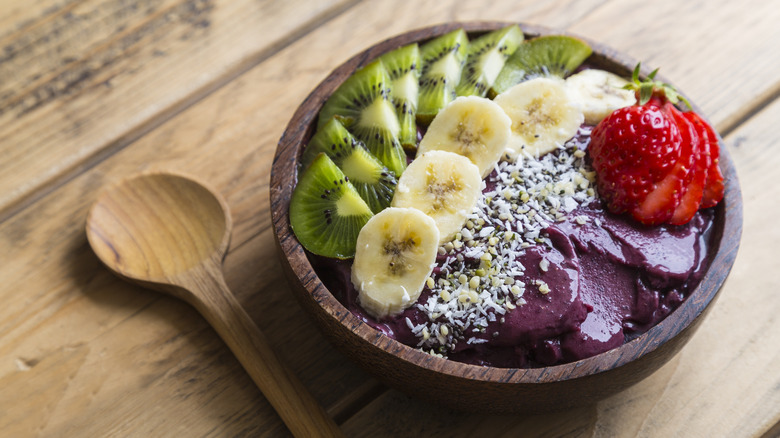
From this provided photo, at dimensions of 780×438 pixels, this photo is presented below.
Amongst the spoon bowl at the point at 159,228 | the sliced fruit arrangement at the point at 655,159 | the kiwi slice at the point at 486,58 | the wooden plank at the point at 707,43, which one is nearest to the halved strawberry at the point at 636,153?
the sliced fruit arrangement at the point at 655,159

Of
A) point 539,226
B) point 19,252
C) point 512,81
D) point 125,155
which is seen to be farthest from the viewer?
point 125,155

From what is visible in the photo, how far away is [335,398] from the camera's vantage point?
1813mm

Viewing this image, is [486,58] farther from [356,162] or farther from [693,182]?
[693,182]

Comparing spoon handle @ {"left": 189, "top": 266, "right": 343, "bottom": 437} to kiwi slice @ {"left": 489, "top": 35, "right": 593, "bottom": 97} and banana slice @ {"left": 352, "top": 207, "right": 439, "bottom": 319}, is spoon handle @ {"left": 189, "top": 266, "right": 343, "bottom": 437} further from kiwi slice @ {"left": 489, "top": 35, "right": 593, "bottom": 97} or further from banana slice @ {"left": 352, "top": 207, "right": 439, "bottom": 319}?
kiwi slice @ {"left": 489, "top": 35, "right": 593, "bottom": 97}

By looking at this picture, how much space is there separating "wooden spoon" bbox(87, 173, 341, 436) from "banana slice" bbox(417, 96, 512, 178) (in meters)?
0.67

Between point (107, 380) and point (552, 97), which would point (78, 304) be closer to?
point (107, 380)

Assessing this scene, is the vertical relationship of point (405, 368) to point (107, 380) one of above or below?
above

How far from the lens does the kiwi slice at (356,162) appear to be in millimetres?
1693

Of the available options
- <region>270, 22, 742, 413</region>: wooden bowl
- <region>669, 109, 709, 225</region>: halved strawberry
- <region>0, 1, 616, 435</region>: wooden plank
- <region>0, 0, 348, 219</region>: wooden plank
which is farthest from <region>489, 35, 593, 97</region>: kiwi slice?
<region>0, 0, 348, 219</region>: wooden plank

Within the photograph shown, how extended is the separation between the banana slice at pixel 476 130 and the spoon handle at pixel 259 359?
2.15ft

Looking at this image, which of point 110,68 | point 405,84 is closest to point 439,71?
point 405,84

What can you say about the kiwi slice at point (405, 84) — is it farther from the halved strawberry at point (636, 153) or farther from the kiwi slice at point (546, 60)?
the halved strawberry at point (636, 153)

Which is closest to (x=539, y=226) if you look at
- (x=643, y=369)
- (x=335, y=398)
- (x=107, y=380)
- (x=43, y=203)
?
(x=643, y=369)

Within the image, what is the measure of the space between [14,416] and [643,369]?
58.0 inches
